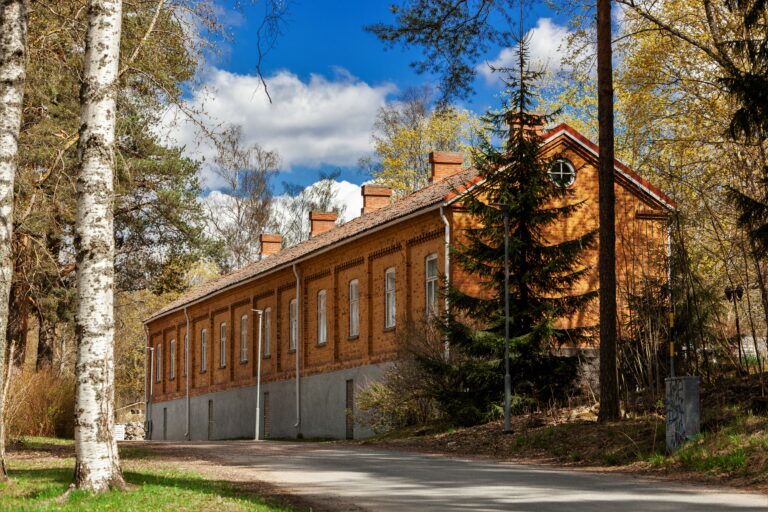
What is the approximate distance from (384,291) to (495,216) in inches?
453

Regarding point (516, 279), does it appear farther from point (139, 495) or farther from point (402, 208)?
point (139, 495)

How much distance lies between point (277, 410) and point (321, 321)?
17.2 feet

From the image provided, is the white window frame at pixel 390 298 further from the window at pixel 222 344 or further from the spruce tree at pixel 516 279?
the window at pixel 222 344

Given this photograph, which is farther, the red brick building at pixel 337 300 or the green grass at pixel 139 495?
the red brick building at pixel 337 300

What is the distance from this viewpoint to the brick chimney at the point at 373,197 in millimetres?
44656

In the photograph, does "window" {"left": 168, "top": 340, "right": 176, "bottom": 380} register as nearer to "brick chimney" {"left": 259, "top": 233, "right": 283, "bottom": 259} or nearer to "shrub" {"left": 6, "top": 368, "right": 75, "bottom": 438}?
"brick chimney" {"left": 259, "top": 233, "right": 283, "bottom": 259}

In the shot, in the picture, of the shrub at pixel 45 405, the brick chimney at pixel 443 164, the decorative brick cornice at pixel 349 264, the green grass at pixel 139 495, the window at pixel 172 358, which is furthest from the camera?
the window at pixel 172 358

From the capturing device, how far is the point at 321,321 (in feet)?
136

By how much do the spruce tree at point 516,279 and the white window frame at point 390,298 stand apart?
962cm

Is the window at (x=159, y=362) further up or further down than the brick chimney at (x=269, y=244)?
further down

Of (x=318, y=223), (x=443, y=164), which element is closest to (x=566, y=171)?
(x=443, y=164)

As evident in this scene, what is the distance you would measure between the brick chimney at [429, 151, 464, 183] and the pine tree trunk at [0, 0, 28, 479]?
25380 mm

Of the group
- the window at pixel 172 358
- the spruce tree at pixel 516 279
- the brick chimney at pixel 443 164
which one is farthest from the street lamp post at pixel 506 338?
the window at pixel 172 358

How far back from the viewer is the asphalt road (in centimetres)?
1154
